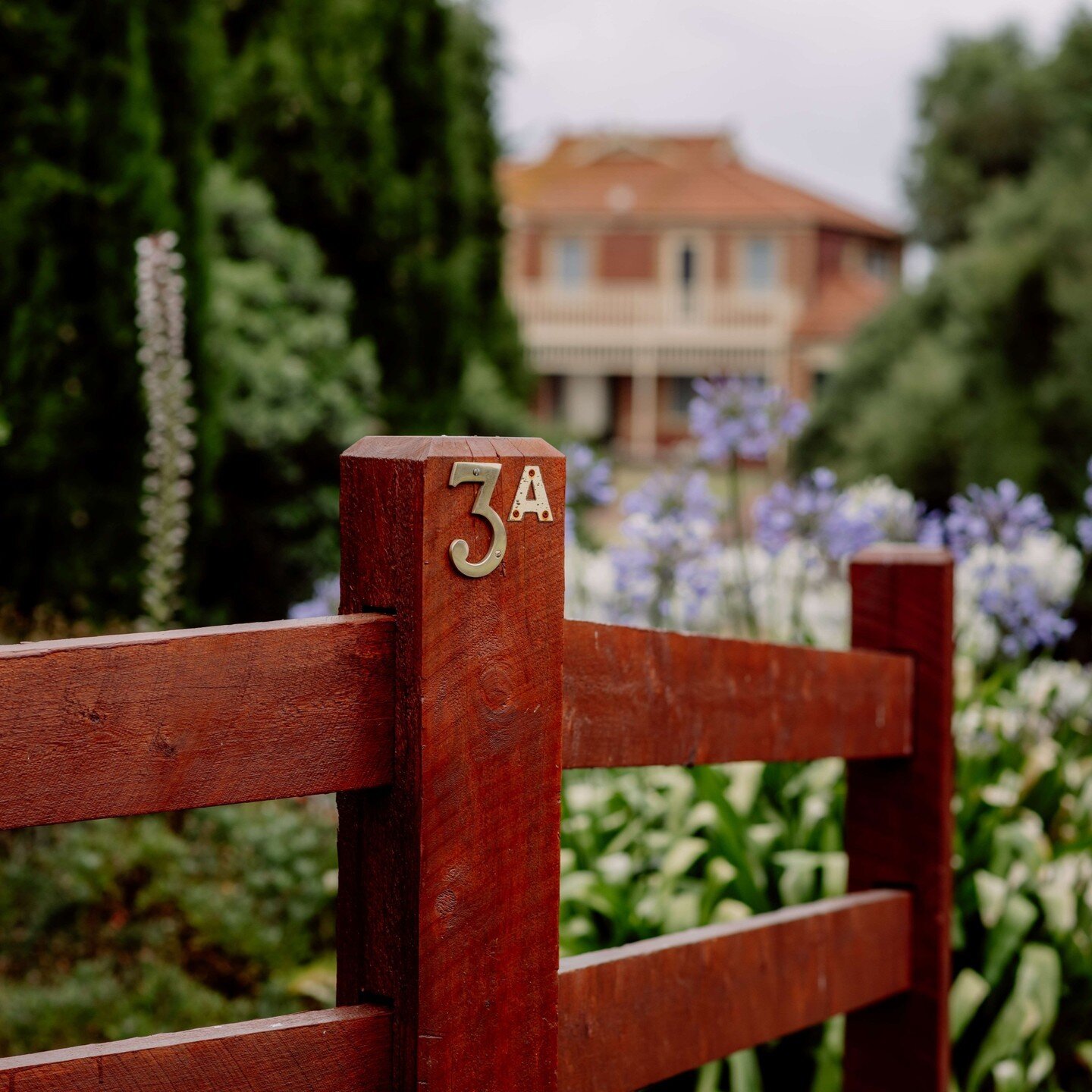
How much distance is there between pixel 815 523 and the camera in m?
4.17

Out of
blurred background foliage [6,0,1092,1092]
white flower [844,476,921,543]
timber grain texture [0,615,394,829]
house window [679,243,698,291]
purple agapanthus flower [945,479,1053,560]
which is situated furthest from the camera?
house window [679,243,698,291]

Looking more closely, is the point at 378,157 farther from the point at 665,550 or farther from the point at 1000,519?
the point at 1000,519

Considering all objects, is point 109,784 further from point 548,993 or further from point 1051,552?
point 1051,552

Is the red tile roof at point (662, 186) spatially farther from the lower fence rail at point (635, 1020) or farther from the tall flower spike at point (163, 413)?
the lower fence rail at point (635, 1020)

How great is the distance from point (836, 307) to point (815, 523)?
25515 mm

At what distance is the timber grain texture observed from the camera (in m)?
1.06

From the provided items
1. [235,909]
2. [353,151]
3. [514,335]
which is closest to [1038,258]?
[353,151]

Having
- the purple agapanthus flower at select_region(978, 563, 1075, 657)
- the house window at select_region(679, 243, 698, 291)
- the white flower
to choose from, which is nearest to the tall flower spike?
the white flower

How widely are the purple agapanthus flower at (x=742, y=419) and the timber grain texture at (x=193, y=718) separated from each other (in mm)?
2943

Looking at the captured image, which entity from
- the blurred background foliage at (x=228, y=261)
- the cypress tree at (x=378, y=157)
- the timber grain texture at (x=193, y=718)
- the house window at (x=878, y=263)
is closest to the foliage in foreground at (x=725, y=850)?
the blurred background foliage at (x=228, y=261)

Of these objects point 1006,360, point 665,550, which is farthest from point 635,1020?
point 1006,360

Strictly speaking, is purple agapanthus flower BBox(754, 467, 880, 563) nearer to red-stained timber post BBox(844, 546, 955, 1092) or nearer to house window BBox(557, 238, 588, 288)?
red-stained timber post BBox(844, 546, 955, 1092)

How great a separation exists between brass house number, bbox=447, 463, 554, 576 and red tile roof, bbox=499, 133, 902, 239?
28394mm

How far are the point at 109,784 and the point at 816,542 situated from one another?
10.8ft
